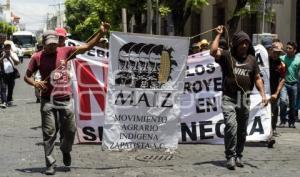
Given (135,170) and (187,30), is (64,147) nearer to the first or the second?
(135,170)

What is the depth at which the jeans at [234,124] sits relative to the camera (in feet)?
26.9

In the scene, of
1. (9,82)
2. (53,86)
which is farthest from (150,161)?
(9,82)

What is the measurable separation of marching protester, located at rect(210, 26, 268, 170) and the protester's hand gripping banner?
1.16 m

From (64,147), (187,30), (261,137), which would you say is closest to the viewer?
(64,147)

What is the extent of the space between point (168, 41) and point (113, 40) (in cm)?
82

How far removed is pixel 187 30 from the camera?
42531mm

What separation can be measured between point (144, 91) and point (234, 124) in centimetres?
174

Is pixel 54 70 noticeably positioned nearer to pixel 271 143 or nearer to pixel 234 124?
pixel 234 124

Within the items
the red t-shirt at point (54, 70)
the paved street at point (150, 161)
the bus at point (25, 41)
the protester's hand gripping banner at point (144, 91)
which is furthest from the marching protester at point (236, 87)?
the bus at point (25, 41)

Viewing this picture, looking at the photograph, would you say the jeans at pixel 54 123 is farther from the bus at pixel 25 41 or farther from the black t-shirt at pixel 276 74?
the bus at pixel 25 41

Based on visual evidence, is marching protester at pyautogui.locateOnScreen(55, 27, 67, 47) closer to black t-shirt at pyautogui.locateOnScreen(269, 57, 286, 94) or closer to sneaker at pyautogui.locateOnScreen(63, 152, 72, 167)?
sneaker at pyautogui.locateOnScreen(63, 152, 72, 167)

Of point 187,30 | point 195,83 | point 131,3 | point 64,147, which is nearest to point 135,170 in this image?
point 64,147

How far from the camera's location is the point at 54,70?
7.81 meters

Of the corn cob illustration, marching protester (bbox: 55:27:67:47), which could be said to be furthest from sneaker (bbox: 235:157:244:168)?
marching protester (bbox: 55:27:67:47)
